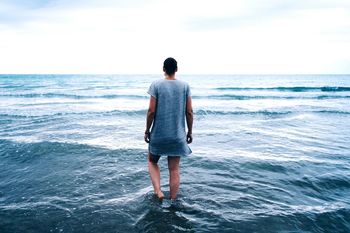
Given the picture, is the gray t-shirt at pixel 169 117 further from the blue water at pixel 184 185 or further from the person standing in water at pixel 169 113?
the blue water at pixel 184 185

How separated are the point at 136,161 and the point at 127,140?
242cm

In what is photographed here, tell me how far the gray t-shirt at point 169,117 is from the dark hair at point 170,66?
0.13 m

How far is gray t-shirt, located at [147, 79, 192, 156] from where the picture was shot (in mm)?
3871

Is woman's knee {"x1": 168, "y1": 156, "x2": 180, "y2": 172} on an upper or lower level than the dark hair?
lower

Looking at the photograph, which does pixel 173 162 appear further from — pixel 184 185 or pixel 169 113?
pixel 184 185

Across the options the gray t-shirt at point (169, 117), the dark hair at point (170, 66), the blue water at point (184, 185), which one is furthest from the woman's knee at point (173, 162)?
the dark hair at point (170, 66)

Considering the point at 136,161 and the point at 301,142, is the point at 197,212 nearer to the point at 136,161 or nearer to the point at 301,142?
the point at 136,161

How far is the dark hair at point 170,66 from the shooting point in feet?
12.5

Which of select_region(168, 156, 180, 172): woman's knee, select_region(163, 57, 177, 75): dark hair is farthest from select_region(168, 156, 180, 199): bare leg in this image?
select_region(163, 57, 177, 75): dark hair

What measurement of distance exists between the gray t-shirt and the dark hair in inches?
5.3

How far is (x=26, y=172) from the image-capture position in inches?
228

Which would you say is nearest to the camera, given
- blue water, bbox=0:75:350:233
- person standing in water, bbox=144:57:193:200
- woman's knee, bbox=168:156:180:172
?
blue water, bbox=0:75:350:233

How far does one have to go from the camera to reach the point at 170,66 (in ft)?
12.6

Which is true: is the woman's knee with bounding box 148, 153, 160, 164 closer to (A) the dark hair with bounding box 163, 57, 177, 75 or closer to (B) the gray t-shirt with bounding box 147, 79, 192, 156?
(B) the gray t-shirt with bounding box 147, 79, 192, 156
